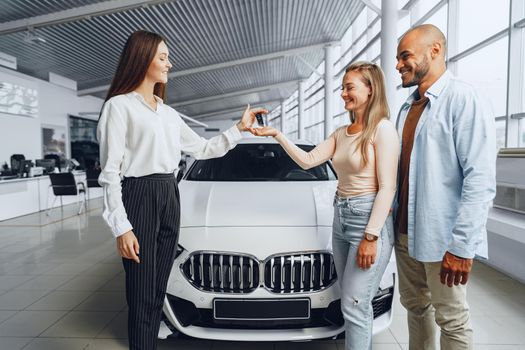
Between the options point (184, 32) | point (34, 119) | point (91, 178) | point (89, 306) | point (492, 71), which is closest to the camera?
point (89, 306)

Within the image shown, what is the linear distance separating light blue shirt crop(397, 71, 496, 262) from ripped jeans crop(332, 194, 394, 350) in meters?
0.10

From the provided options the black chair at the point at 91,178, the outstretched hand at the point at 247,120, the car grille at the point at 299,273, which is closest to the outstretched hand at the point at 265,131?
the outstretched hand at the point at 247,120

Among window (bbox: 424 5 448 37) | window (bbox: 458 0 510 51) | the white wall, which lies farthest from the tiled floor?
the white wall

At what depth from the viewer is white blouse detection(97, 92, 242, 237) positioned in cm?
129

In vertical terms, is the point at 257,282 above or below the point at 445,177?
below

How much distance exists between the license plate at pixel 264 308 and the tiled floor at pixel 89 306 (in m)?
0.44

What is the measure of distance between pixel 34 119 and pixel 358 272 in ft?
33.8

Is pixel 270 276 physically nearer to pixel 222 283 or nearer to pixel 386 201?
pixel 222 283

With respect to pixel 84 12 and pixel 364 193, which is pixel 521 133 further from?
pixel 84 12

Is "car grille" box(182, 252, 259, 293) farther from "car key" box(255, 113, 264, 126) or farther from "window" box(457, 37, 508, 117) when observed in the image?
"window" box(457, 37, 508, 117)

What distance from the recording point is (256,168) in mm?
2764

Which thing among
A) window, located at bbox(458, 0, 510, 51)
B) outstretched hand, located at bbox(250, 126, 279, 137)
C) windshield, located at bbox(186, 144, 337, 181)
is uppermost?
window, located at bbox(458, 0, 510, 51)

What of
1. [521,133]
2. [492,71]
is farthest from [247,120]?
[492,71]

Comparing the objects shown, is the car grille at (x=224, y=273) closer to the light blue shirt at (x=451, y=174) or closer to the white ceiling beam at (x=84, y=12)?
the light blue shirt at (x=451, y=174)
